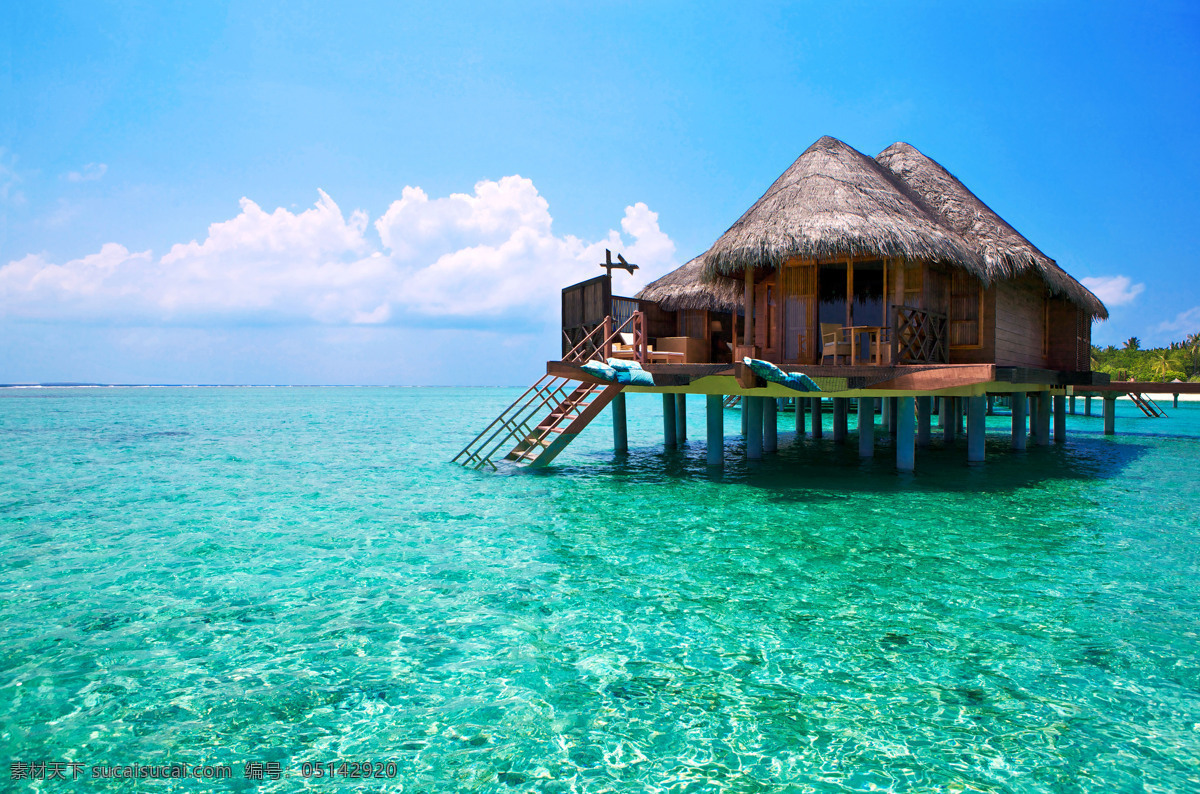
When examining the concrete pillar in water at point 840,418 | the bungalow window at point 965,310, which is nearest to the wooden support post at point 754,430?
the bungalow window at point 965,310

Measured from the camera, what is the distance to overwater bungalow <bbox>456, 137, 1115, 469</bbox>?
36.8 ft

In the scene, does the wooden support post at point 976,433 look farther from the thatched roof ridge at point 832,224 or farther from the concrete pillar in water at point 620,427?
the concrete pillar in water at point 620,427

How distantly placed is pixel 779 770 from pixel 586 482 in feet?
30.6

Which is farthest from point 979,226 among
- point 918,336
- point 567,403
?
point 567,403

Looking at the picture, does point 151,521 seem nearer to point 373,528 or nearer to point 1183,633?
point 373,528

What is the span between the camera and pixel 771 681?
451cm

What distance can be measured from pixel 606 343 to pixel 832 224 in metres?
4.45

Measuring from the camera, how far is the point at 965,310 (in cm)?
1361

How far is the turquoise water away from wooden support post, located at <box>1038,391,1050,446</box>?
26.6 feet

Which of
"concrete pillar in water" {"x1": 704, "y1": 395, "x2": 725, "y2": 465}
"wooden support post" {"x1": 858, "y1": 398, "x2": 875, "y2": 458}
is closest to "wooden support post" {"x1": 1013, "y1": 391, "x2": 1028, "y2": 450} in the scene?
"wooden support post" {"x1": 858, "y1": 398, "x2": 875, "y2": 458}

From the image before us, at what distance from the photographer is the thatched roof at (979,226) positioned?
1313 cm

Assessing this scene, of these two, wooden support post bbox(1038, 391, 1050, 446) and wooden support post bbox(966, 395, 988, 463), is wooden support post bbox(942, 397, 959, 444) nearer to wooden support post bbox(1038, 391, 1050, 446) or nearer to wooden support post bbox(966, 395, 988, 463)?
wooden support post bbox(1038, 391, 1050, 446)

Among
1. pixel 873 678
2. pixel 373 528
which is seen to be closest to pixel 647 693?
pixel 873 678

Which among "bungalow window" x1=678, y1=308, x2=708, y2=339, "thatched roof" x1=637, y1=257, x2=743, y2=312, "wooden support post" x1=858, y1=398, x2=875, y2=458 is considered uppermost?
"thatched roof" x1=637, y1=257, x2=743, y2=312
